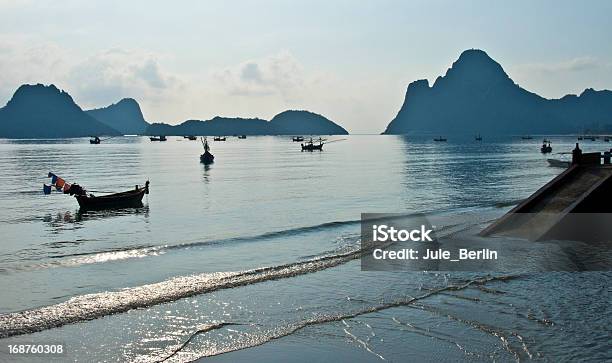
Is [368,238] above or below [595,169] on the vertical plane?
below

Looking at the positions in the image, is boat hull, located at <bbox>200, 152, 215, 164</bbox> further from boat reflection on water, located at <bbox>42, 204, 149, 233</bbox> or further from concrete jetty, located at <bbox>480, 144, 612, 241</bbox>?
concrete jetty, located at <bbox>480, 144, 612, 241</bbox>

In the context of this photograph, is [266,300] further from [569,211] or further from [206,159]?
[206,159]

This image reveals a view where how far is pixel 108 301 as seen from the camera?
Answer: 53.2ft

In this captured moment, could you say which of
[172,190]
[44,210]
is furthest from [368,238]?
[172,190]

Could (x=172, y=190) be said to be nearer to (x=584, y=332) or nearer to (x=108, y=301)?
(x=108, y=301)

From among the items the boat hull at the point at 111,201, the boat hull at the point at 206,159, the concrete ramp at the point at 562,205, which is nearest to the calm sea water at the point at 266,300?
the concrete ramp at the point at 562,205

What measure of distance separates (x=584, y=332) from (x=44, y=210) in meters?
35.9

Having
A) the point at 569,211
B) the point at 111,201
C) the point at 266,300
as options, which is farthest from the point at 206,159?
the point at 266,300
